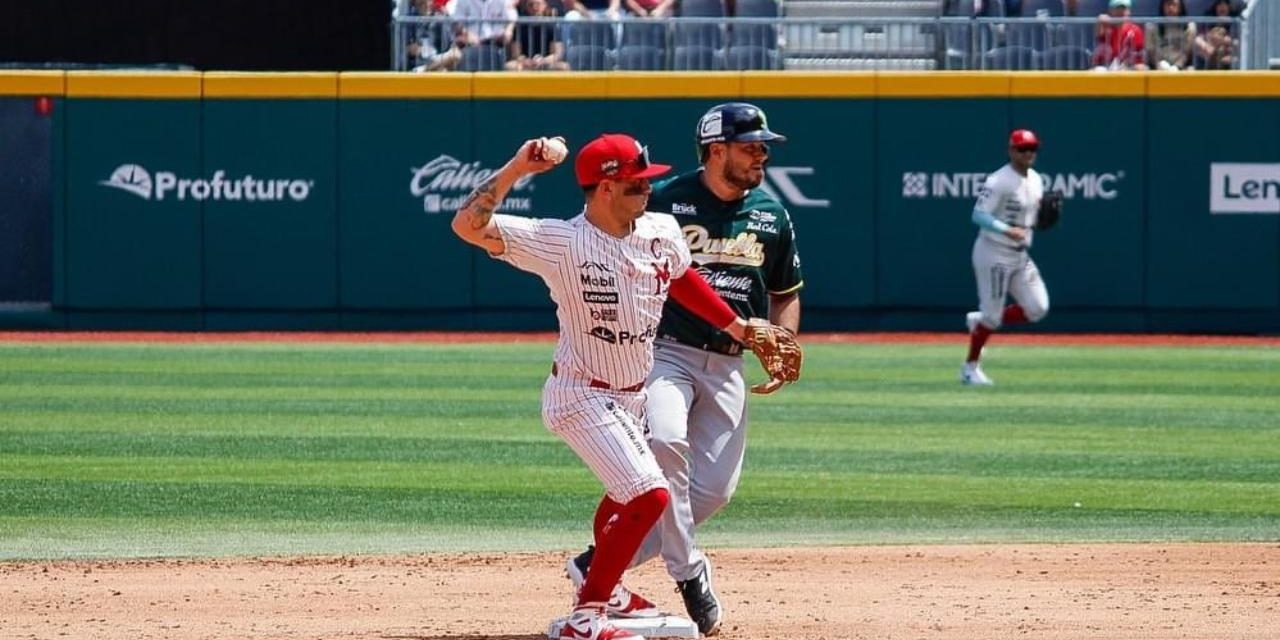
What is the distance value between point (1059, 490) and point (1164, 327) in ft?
34.8

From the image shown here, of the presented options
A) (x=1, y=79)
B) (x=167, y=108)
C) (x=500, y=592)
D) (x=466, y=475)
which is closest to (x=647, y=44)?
(x=167, y=108)

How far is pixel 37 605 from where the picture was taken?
755cm

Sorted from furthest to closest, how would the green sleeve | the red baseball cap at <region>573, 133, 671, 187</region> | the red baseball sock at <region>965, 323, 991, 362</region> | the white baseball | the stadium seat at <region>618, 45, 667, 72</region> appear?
1. the stadium seat at <region>618, 45, 667, 72</region>
2. the red baseball sock at <region>965, 323, 991, 362</region>
3. the green sleeve
4. the red baseball cap at <region>573, 133, 671, 187</region>
5. the white baseball

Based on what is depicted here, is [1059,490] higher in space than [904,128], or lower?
lower

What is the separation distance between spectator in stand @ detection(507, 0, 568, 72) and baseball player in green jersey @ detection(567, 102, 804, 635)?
46.6 ft

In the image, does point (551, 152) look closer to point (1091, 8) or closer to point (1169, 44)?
point (1169, 44)

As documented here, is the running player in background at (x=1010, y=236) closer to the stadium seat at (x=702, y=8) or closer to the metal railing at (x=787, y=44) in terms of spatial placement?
the metal railing at (x=787, y=44)

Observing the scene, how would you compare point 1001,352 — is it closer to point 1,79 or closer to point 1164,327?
point 1164,327

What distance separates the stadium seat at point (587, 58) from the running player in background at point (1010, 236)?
18.9 feet

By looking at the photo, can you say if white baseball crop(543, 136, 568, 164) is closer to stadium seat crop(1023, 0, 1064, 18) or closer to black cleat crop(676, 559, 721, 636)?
black cleat crop(676, 559, 721, 636)

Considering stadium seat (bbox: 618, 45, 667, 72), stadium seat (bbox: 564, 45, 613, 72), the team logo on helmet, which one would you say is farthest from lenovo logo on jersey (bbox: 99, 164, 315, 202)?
the team logo on helmet

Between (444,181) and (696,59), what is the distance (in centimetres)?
293

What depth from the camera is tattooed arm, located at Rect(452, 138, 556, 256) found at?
605cm

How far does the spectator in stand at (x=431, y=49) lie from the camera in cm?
2150
